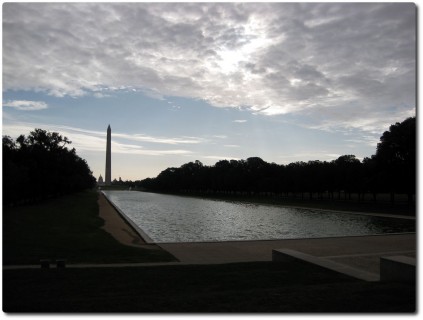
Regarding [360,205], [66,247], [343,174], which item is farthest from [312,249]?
[343,174]

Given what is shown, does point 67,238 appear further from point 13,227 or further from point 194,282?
point 194,282

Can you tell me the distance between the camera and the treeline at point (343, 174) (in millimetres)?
44312

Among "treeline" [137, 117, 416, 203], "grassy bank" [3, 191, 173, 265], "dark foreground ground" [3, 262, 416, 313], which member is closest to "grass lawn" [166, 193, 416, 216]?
"treeline" [137, 117, 416, 203]

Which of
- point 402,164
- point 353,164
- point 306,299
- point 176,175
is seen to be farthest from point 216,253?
point 176,175

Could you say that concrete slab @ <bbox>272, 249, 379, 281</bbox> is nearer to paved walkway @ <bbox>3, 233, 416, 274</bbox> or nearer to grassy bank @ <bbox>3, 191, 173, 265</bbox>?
paved walkway @ <bbox>3, 233, 416, 274</bbox>

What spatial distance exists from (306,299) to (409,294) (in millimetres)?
1693

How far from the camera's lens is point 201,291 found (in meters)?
7.32

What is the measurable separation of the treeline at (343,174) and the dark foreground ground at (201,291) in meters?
32.6

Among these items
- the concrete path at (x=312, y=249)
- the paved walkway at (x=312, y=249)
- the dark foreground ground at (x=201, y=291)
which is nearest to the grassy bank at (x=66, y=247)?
the paved walkway at (x=312, y=249)

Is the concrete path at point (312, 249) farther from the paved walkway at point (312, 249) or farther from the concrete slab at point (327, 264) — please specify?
the concrete slab at point (327, 264)

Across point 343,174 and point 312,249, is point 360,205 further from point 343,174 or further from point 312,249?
point 312,249

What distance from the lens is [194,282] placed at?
27.5ft

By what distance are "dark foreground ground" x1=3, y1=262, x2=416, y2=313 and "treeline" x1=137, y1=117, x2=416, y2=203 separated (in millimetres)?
32619

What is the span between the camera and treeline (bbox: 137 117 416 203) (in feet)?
145
